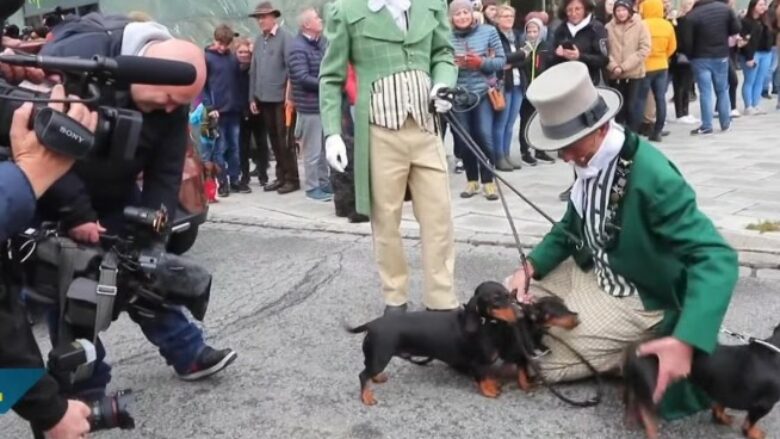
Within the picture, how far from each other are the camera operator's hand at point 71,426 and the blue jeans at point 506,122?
7.11 m

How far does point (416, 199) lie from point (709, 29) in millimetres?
7910

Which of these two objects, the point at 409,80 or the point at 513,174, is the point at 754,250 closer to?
the point at 409,80

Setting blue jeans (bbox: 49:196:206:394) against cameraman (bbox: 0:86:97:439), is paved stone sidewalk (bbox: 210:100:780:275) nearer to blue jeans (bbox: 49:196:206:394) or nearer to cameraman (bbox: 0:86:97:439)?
blue jeans (bbox: 49:196:206:394)

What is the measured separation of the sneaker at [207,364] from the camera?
3.92 m

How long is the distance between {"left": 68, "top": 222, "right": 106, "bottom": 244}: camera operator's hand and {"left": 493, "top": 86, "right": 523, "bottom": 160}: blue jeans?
6.18 m

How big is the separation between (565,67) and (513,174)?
221 inches

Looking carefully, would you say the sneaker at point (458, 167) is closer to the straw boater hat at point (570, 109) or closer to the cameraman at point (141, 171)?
the cameraman at point (141, 171)

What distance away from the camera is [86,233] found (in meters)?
3.04

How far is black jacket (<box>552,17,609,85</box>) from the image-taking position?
8.82 meters

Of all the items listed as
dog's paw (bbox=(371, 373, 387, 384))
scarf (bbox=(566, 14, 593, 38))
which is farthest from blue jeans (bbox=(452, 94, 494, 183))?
dog's paw (bbox=(371, 373, 387, 384))

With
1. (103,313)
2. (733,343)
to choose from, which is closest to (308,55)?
(733,343)

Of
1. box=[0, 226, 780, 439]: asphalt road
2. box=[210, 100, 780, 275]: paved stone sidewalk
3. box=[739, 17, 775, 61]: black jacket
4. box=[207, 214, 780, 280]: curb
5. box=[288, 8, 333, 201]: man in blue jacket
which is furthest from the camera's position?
box=[739, 17, 775, 61]: black jacket

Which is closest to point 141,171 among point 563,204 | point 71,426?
point 71,426

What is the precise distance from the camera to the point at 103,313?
234 cm
